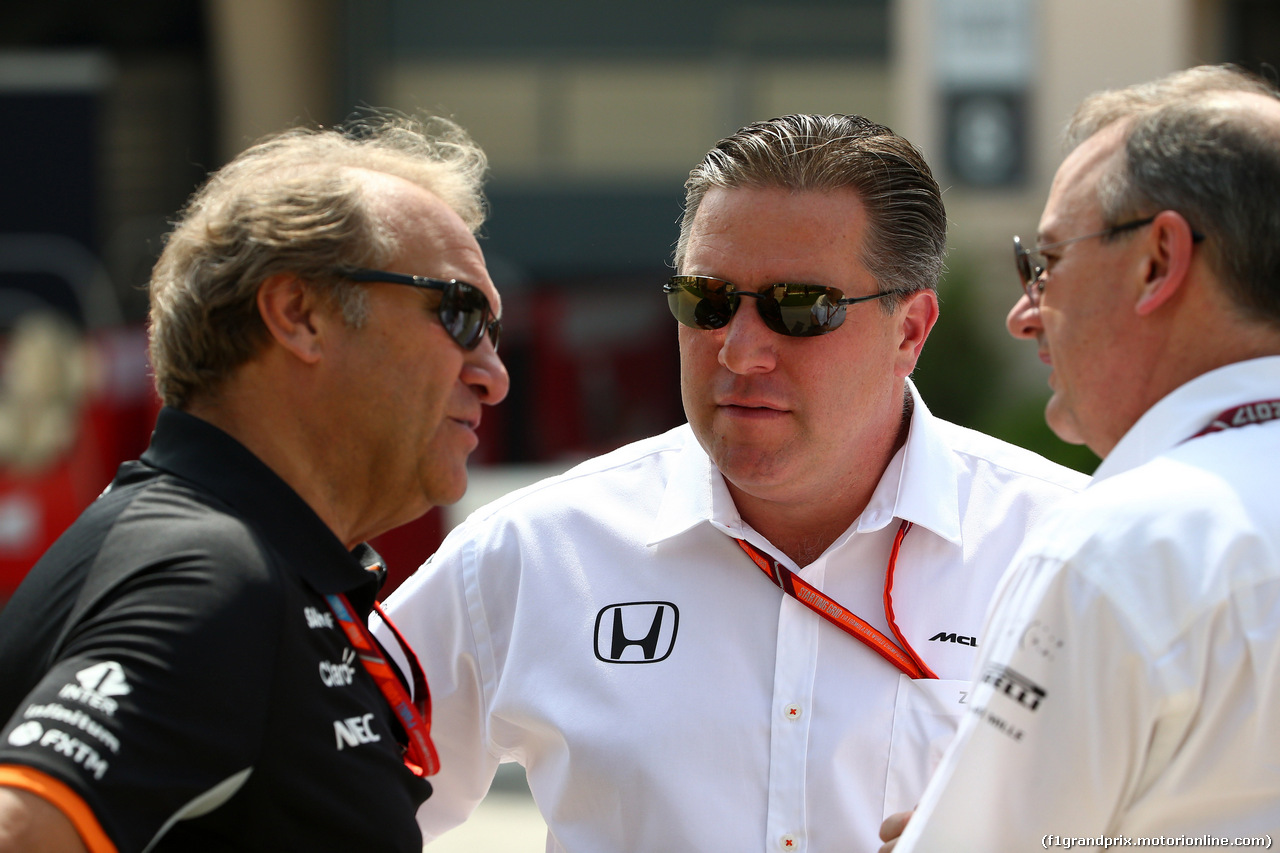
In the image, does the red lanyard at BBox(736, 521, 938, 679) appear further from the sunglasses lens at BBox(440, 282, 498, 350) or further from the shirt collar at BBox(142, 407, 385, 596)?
the shirt collar at BBox(142, 407, 385, 596)

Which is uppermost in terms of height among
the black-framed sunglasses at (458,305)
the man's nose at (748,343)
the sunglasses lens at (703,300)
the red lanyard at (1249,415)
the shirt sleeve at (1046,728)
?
the red lanyard at (1249,415)

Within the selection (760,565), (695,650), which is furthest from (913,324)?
(695,650)

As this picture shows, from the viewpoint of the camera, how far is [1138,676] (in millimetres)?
1527

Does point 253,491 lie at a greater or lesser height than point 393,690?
greater

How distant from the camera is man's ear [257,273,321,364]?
2004 millimetres

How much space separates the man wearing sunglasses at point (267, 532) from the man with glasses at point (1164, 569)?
84cm

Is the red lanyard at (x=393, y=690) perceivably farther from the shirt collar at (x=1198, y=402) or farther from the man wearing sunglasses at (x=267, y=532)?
the shirt collar at (x=1198, y=402)

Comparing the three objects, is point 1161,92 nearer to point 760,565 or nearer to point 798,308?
point 798,308

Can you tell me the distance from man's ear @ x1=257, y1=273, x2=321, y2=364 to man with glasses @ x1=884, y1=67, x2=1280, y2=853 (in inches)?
44.4

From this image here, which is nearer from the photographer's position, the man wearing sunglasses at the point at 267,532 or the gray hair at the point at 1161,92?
the man wearing sunglasses at the point at 267,532

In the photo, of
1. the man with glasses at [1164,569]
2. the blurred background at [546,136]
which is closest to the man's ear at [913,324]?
the man with glasses at [1164,569]

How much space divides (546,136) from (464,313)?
429 inches

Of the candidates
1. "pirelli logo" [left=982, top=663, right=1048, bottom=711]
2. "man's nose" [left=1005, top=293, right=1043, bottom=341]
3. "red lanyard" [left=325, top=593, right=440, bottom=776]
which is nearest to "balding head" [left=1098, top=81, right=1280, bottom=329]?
"man's nose" [left=1005, top=293, right=1043, bottom=341]

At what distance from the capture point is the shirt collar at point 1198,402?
5.50ft
